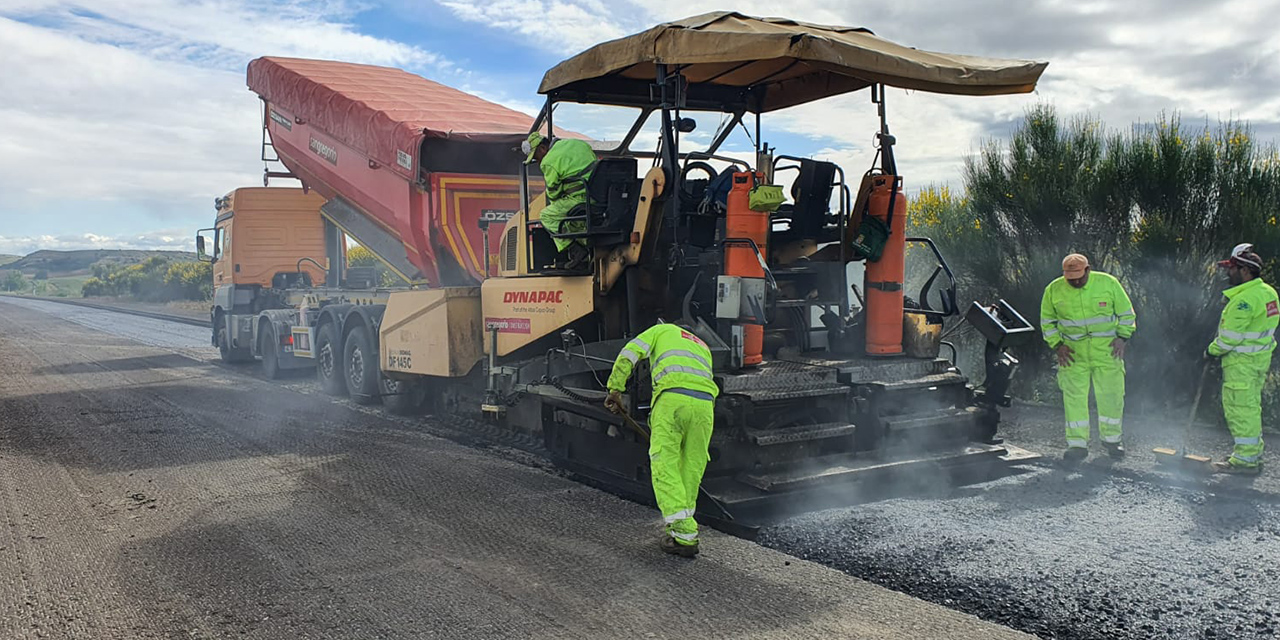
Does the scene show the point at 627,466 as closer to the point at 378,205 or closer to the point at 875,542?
the point at 875,542

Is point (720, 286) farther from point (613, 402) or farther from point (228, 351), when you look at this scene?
point (228, 351)

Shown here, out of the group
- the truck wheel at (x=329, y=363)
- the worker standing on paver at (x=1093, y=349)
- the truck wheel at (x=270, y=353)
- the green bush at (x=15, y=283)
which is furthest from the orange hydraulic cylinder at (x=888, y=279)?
the green bush at (x=15, y=283)

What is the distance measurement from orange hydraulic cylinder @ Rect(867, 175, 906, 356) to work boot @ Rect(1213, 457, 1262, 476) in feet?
7.39

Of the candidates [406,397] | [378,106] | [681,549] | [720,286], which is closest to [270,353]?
[406,397]

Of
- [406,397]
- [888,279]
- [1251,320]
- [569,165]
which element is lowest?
[406,397]

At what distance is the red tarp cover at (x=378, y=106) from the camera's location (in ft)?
29.6

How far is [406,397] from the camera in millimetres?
9430

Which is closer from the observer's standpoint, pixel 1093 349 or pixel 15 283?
pixel 1093 349

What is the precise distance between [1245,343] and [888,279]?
248 cm

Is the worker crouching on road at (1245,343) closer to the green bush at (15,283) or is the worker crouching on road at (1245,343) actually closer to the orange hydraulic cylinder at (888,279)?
the orange hydraulic cylinder at (888,279)

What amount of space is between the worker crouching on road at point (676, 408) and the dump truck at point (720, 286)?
0.46 m

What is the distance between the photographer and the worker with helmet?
6602mm

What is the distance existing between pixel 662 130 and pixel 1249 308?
13.7ft

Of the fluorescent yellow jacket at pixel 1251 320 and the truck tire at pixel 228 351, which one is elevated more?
A: the fluorescent yellow jacket at pixel 1251 320
